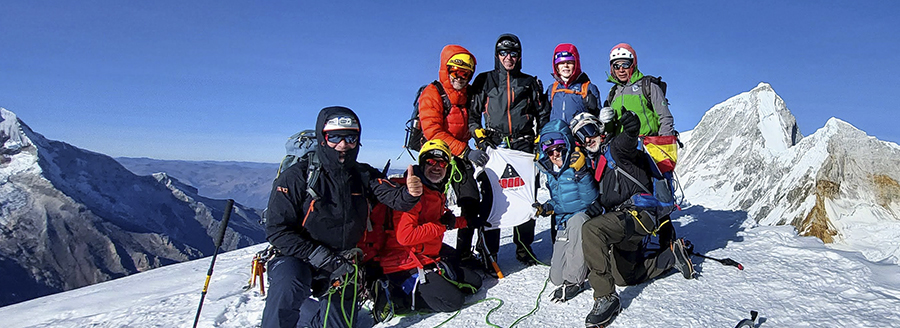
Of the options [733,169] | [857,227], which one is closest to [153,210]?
[733,169]

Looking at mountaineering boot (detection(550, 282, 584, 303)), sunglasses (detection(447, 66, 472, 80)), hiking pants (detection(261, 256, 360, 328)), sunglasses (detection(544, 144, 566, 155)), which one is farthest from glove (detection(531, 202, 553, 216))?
hiking pants (detection(261, 256, 360, 328))

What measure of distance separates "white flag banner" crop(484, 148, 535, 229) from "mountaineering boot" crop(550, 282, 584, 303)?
97 cm

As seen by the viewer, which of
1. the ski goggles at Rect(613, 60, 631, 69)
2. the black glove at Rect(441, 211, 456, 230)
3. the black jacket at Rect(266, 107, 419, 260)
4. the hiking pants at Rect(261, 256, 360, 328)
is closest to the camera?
the hiking pants at Rect(261, 256, 360, 328)

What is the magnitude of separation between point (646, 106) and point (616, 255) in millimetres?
1800

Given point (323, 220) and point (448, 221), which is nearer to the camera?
point (323, 220)

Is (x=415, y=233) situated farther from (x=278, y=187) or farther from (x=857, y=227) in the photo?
(x=857, y=227)

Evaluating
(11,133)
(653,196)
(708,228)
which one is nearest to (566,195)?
(653,196)

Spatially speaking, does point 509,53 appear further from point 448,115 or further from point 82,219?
point 82,219

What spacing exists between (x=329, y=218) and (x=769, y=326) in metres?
3.44

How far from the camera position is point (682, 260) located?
4.32 m

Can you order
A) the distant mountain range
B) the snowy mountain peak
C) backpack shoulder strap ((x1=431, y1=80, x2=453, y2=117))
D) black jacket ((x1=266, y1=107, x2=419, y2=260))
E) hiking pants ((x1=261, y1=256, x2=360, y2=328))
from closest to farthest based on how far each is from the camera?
1. hiking pants ((x1=261, y1=256, x2=360, y2=328))
2. black jacket ((x1=266, y1=107, x2=419, y2=260))
3. backpack shoulder strap ((x1=431, y1=80, x2=453, y2=117))
4. the distant mountain range
5. the snowy mountain peak

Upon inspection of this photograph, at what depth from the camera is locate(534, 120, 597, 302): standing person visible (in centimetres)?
385

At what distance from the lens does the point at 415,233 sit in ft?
12.9

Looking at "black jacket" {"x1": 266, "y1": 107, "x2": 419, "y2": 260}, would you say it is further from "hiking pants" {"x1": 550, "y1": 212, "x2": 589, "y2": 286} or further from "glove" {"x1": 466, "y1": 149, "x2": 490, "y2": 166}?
"hiking pants" {"x1": 550, "y1": 212, "x2": 589, "y2": 286}
